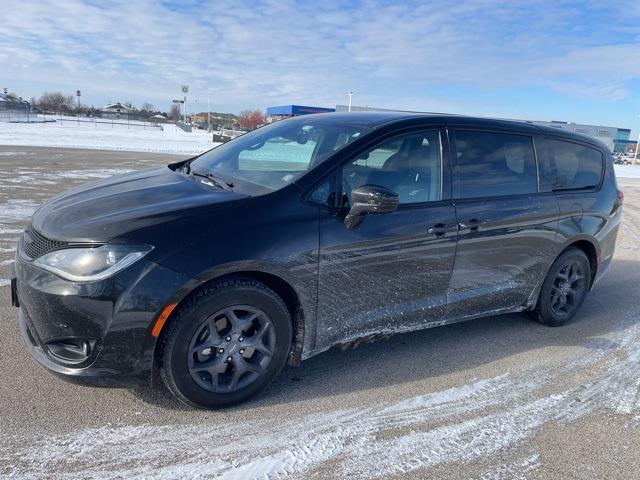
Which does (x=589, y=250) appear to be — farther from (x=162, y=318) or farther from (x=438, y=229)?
(x=162, y=318)

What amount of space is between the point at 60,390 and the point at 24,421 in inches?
13.0

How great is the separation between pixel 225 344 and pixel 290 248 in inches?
26.8

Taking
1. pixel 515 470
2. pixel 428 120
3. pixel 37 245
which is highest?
pixel 428 120

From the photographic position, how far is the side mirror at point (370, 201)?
2.99 metres

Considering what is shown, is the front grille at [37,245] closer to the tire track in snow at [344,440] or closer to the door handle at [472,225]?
the tire track in snow at [344,440]

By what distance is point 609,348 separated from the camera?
167 inches

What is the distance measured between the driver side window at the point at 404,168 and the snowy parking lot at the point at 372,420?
1.31m

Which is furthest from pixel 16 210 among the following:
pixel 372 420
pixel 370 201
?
pixel 372 420

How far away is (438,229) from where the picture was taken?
11.5 feet

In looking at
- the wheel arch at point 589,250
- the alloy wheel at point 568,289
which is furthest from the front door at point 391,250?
the wheel arch at point 589,250

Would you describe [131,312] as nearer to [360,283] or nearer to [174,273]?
[174,273]

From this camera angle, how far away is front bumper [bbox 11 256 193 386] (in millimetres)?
2535

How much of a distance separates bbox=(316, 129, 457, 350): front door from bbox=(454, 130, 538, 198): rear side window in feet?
0.68

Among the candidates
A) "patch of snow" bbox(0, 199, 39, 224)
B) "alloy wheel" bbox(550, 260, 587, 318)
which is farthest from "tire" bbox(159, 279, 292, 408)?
"patch of snow" bbox(0, 199, 39, 224)
